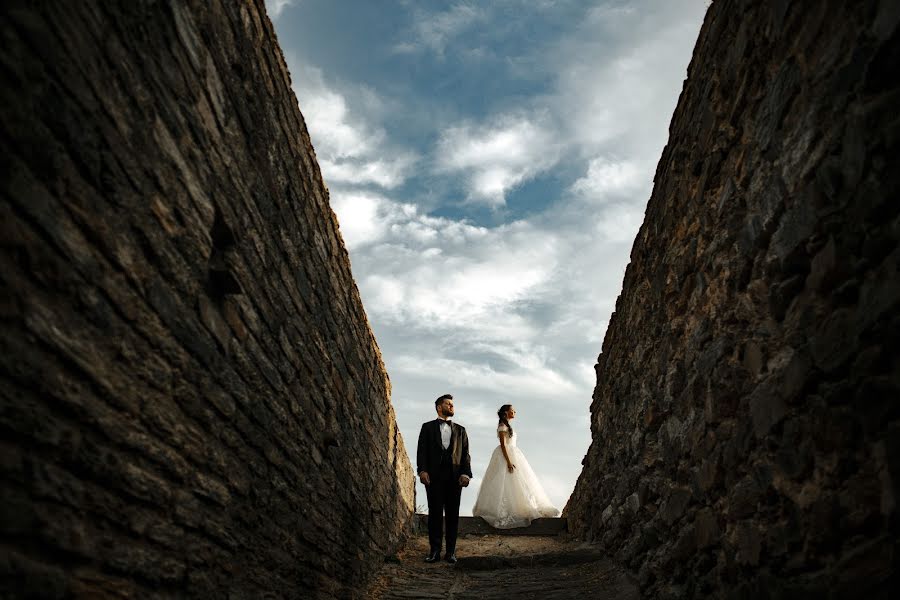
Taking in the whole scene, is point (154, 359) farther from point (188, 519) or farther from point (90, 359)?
point (188, 519)

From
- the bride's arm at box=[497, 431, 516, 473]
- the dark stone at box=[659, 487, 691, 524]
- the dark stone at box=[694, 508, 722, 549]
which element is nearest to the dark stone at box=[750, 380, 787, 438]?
the dark stone at box=[694, 508, 722, 549]

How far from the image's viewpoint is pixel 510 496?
9.93 metres

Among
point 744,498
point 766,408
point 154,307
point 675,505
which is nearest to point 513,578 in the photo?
point 675,505

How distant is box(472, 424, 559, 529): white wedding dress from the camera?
32.1ft

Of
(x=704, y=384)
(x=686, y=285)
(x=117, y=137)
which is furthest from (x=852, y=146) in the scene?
(x=117, y=137)

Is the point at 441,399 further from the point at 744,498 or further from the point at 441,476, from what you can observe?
the point at 744,498

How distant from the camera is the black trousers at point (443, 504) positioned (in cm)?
725

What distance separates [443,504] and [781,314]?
5.41m

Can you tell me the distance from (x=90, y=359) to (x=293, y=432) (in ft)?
7.06

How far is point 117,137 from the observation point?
7.11 feet

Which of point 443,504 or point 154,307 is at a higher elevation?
point 154,307

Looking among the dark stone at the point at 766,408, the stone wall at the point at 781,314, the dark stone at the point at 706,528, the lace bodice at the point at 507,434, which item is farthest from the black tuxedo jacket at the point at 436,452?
the dark stone at the point at 766,408

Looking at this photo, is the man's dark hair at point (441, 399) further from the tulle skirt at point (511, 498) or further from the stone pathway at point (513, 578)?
the tulle skirt at point (511, 498)

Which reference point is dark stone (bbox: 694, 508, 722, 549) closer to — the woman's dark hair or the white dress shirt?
the white dress shirt
